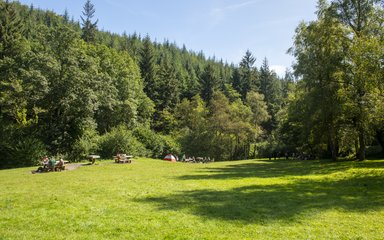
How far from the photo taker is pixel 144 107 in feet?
220

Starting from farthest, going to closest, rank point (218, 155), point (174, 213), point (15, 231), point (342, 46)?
point (218, 155)
point (342, 46)
point (174, 213)
point (15, 231)

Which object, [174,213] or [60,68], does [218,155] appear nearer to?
[60,68]

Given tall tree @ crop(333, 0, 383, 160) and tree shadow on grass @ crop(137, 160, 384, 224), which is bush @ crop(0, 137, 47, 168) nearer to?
tree shadow on grass @ crop(137, 160, 384, 224)

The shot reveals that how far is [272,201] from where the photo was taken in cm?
1249

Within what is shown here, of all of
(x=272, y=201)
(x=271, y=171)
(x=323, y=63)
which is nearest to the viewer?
(x=272, y=201)

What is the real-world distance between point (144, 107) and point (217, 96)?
53.4 feet

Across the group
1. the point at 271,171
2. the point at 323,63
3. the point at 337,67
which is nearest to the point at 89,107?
the point at 271,171

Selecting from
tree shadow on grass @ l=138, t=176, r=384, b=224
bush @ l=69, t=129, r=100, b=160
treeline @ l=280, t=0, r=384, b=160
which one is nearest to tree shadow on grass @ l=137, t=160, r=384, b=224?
tree shadow on grass @ l=138, t=176, r=384, b=224

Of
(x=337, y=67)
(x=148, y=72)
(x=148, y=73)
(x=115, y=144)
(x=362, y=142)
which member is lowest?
(x=362, y=142)

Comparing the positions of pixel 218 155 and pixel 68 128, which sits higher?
pixel 68 128

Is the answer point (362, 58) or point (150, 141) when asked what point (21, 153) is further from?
point (362, 58)

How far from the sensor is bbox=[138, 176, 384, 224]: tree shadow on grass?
10320mm

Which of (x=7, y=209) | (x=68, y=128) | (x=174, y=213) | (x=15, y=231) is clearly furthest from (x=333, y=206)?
(x=68, y=128)

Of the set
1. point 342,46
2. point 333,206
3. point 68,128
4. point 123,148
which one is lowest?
point 333,206
